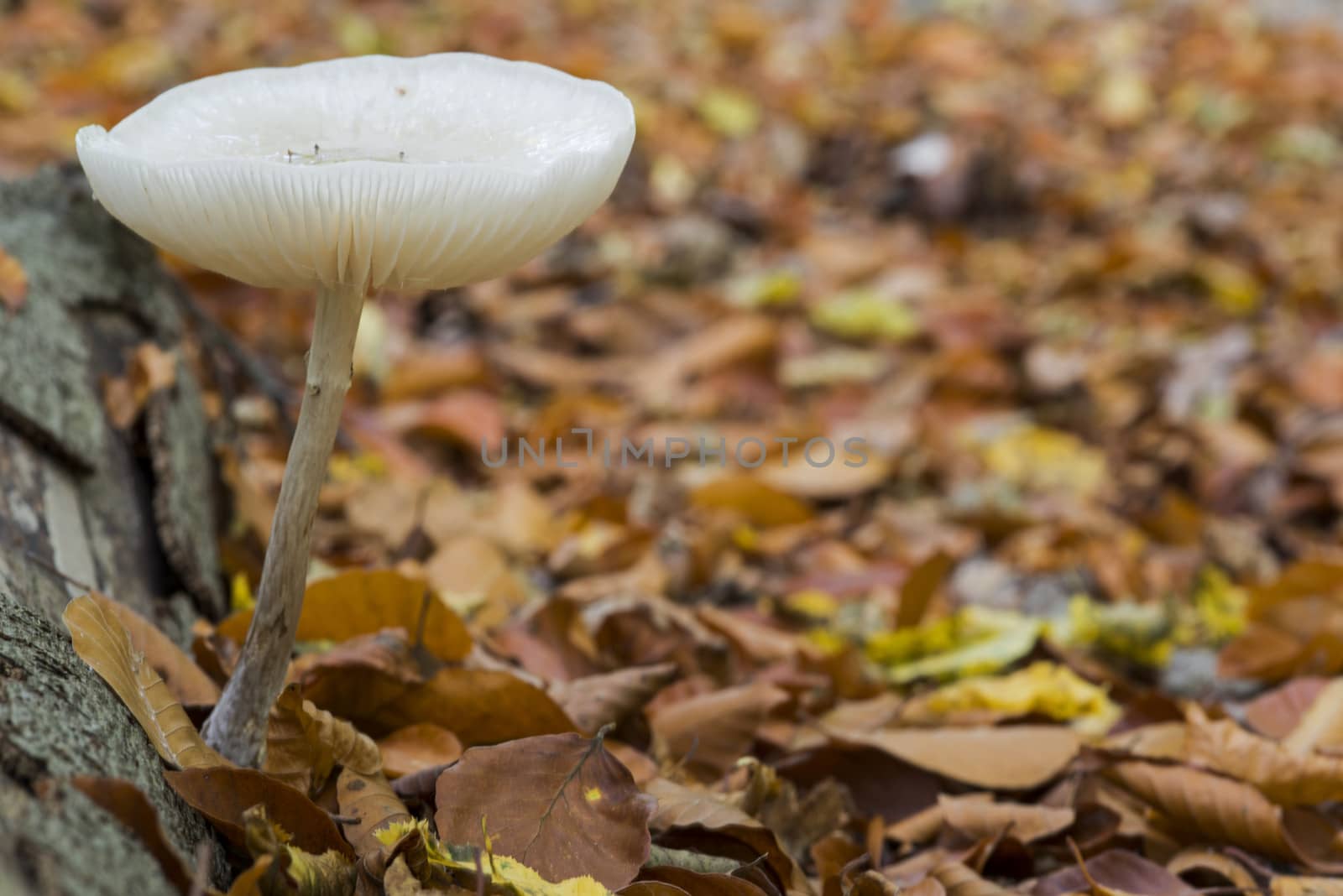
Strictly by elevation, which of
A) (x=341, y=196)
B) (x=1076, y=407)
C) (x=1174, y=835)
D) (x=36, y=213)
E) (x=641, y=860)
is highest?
(x=341, y=196)

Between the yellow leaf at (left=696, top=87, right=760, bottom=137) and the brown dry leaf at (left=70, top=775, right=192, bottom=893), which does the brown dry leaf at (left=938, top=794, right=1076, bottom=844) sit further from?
the yellow leaf at (left=696, top=87, right=760, bottom=137)

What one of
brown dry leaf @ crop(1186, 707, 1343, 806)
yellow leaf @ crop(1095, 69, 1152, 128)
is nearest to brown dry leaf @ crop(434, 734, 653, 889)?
brown dry leaf @ crop(1186, 707, 1343, 806)

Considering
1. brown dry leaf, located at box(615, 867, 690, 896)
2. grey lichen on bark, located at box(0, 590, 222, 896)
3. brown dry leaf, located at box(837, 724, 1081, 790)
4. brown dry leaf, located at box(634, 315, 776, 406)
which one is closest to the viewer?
grey lichen on bark, located at box(0, 590, 222, 896)

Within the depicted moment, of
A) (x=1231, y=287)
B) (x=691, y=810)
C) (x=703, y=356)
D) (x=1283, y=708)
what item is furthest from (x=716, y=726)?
(x=1231, y=287)

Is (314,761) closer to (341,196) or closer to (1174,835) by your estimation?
(341,196)

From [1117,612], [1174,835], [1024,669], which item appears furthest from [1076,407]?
[1174,835]
